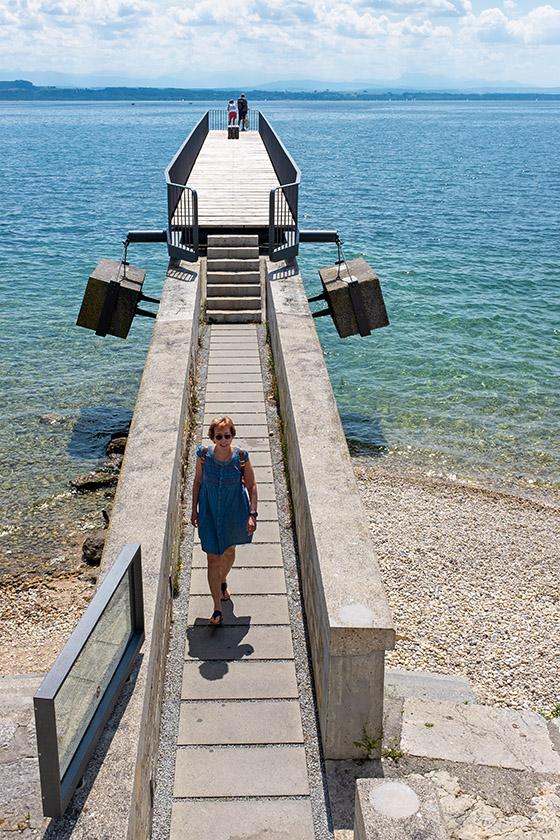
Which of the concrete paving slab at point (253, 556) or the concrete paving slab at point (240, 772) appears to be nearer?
the concrete paving slab at point (240, 772)

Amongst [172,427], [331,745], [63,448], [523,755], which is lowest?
[63,448]

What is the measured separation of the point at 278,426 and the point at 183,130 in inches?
5073

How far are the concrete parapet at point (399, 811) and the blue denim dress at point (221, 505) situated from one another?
2.50 meters

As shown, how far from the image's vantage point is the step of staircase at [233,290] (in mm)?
14633

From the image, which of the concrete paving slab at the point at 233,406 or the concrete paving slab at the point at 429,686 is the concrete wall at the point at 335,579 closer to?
the concrete paving slab at the point at 233,406

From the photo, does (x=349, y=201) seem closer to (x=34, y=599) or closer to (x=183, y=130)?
(x=34, y=599)

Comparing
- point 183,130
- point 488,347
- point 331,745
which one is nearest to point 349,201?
point 488,347

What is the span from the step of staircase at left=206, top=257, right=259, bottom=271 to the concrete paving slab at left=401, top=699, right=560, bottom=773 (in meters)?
10.0

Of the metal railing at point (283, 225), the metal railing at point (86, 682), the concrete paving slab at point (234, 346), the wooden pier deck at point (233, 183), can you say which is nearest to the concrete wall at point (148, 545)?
the metal railing at point (86, 682)

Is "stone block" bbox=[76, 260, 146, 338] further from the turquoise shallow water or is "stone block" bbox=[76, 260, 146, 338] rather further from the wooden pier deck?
the turquoise shallow water

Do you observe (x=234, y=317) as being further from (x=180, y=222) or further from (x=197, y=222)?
(x=180, y=222)

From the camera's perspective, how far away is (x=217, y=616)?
6.35 meters

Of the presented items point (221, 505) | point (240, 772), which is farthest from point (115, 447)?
point (240, 772)

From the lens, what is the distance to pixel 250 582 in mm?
6980
